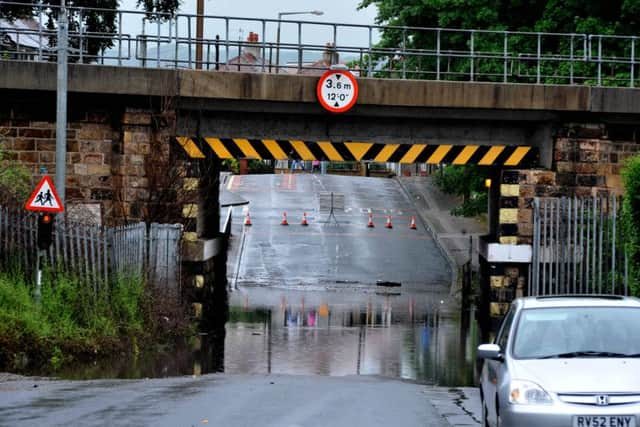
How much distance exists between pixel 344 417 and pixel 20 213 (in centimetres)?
948

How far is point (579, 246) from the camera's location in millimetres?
25219

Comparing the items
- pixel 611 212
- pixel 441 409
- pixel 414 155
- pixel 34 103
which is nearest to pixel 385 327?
pixel 414 155

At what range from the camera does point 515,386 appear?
11.0 m

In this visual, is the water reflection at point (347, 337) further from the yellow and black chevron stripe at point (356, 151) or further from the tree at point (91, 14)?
the tree at point (91, 14)

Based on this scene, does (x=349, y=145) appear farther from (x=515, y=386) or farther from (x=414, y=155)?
(x=515, y=386)

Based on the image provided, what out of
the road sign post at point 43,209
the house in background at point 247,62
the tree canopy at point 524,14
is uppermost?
the tree canopy at point 524,14

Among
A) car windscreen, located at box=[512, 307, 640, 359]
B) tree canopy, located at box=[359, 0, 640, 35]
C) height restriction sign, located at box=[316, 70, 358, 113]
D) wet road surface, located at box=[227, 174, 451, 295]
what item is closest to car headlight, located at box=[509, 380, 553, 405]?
car windscreen, located at box=[512, 307, 640, 359]

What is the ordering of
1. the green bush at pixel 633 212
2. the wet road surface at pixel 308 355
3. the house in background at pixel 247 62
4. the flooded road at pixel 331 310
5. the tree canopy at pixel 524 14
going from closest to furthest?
the wet road surface at pixel 308 355 < the green bush at pixel 633 212 < the flooded road at pixel 331 310 < the house in background at pixel 247 62 < the tree canopy at pixel 524 14

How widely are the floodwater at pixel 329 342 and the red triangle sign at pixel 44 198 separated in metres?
2.67

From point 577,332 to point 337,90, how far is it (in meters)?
14.0

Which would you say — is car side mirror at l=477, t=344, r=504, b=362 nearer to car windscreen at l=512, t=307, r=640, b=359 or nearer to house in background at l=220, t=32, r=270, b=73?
car windscreen at l=512, t=307, r=640, b=359

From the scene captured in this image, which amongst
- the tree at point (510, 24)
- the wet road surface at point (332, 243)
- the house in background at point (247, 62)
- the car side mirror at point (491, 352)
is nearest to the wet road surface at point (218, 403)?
the car side mirror at point (491, 352)

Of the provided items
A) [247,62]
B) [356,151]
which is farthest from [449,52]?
[247,62]

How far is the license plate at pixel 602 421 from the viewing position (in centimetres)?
1053
